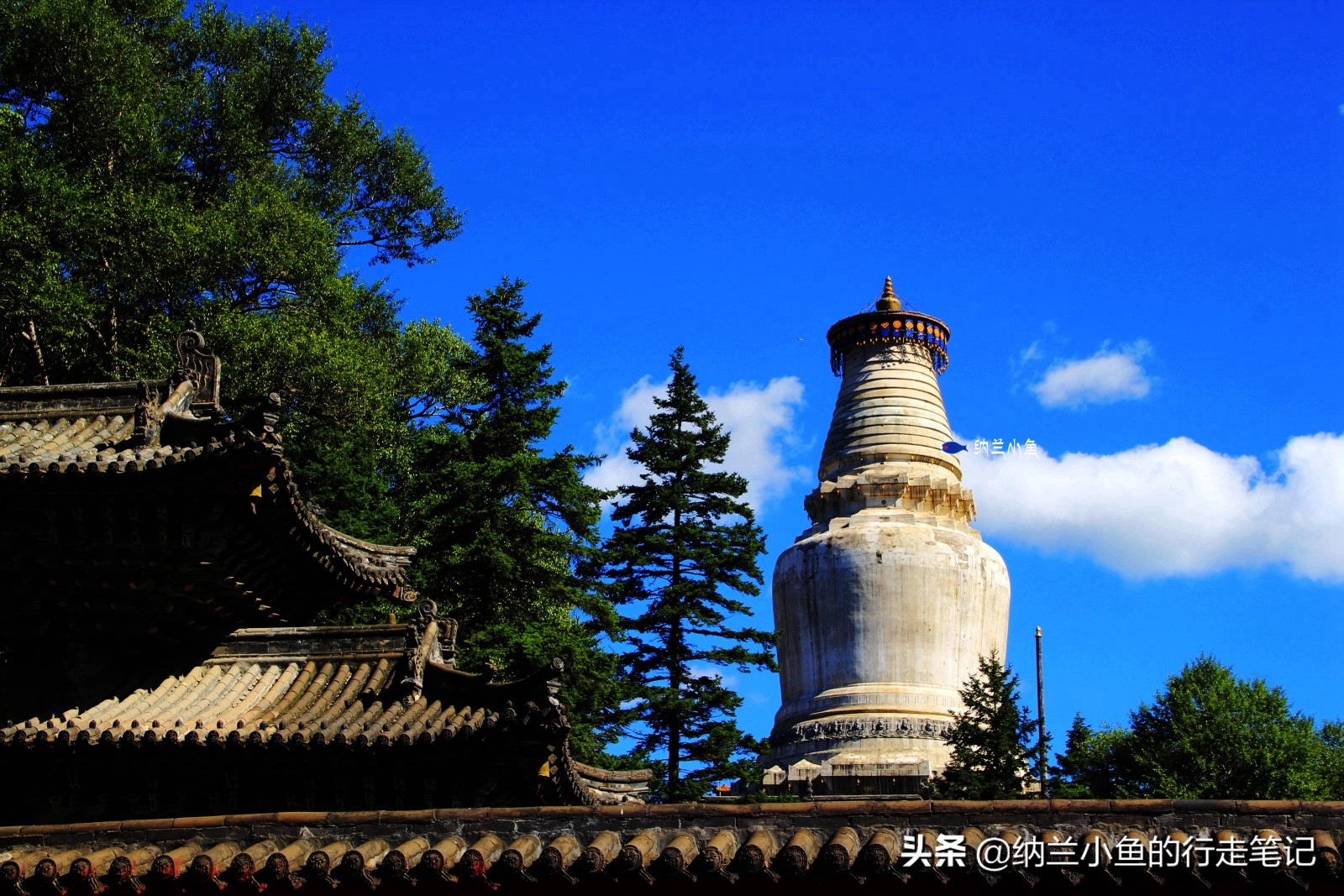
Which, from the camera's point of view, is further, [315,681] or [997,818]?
[315,681]

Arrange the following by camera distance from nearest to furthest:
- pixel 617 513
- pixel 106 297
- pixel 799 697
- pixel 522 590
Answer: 1. pixel 522 590
2. pixel 617 513
3. pixel 106 297
4. pixel 799 697

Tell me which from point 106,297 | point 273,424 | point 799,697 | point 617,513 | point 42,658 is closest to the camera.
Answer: point 273,424

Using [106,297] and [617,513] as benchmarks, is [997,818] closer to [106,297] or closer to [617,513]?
[617,513]

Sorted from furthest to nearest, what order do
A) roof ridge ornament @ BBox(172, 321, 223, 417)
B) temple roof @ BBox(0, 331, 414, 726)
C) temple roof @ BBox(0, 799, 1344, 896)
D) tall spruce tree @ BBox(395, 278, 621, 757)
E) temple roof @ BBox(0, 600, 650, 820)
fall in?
tall spruce tree @ BBox(395, 278, 621, 757)
roof ridge ornament @ BBox(172, 321, 223, 417)
temple roof @ BBox(0, 331, 414, 726)
temple roof @ BBox(0, 600, 650, 820)
temple roof @ BBox(0, 799, 1344, 896)

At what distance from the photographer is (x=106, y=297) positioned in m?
27.8

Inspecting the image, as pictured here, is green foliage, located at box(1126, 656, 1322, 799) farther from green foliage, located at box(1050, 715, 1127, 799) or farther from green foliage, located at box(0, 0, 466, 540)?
green foliage, located at box(0, 0, 466, 540)

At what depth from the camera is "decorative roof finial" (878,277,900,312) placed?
37781mm

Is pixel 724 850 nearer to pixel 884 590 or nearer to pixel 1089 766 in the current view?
pixel 884 590

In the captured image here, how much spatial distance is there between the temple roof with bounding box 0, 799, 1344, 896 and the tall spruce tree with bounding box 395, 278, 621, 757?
12047mm

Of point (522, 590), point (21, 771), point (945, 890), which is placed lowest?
point (945, 890)

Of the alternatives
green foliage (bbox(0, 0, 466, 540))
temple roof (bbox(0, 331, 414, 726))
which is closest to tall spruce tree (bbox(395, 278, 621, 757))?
green foliage (bbox(0, 0, 466, 540))

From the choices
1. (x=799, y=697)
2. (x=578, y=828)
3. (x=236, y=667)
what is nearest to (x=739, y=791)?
(x=799, y=697)

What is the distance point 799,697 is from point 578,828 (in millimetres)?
25580

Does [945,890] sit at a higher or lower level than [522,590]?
lower
